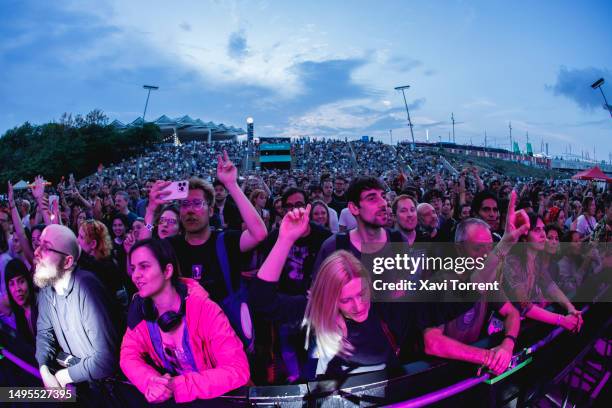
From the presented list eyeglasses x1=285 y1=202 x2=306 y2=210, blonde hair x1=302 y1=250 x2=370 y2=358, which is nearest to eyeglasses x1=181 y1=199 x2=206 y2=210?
blonde hair x1=302 y1=250 x2=370 y2=358

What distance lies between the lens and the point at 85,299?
2.32 metres

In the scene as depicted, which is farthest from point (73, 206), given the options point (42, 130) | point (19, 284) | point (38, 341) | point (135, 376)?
point (42, 130)

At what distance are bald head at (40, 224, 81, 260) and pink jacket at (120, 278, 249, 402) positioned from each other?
1.89 ft

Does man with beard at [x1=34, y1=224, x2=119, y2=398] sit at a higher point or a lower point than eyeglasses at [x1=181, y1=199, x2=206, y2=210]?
lower

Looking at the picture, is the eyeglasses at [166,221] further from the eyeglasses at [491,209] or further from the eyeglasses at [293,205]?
the eyeglasses at [491,209]

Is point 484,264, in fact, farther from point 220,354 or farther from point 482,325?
point 220,354

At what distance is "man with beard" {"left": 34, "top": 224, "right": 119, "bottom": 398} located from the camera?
2225 millimetres

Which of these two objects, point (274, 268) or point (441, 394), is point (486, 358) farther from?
point (274, 268)

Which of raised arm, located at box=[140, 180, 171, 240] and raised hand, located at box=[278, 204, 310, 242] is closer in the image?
raised hand, located at box=[278, 204, 310, 242]

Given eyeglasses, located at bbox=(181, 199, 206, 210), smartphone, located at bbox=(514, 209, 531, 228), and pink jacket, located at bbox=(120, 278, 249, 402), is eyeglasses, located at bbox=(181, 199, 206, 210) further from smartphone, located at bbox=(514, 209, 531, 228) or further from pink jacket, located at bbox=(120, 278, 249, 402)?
smartphone, located at bbox=(514, 209, 531, 228)

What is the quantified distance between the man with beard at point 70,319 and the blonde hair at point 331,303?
3.57ft

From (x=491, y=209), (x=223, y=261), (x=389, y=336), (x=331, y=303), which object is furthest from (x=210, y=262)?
(x=491, y=209)

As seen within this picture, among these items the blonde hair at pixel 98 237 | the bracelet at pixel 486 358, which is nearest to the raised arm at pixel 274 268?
the bracelet at pixel 486 358

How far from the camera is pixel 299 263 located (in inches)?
135
